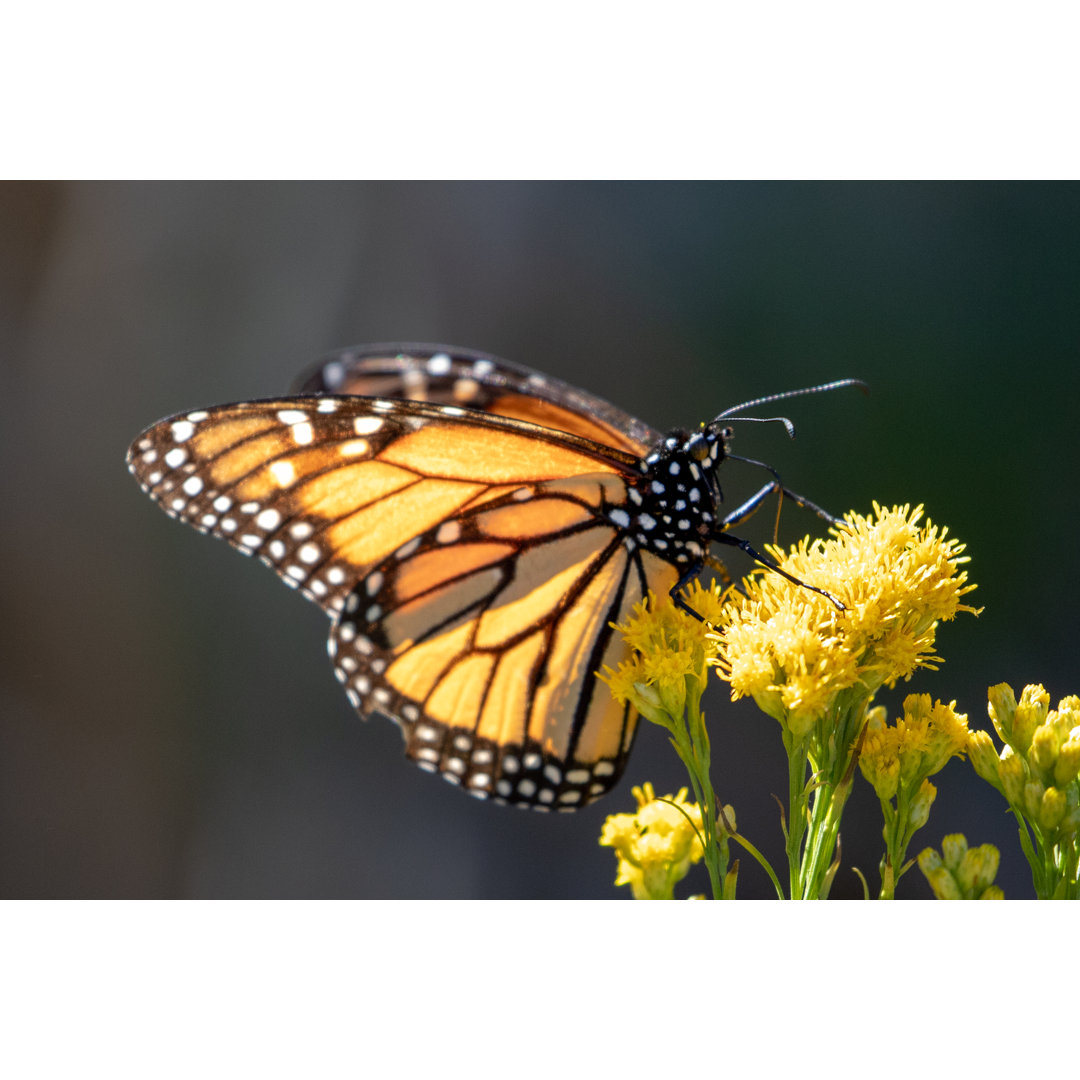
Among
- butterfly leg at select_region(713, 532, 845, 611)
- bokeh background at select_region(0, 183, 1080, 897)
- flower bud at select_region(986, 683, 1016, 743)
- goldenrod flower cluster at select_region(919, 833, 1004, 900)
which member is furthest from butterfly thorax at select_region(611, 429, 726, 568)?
goldenrod flower cluster at select_region(919, 833, 1004, 900)

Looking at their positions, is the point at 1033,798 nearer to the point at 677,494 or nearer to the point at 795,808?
the point at 795,808

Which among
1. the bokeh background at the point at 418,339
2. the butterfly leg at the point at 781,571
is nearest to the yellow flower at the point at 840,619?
the butterfly leg at the point at 781,571

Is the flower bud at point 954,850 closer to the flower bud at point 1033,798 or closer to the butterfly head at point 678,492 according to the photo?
the flower bud at point 1033,798

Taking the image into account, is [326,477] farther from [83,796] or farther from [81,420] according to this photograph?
[83,796]

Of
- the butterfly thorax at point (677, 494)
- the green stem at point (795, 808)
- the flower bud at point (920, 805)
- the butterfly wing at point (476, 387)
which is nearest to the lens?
the green stem at point (795, 808)

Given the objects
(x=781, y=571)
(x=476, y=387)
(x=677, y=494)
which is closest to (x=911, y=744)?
(x=781, y=571)

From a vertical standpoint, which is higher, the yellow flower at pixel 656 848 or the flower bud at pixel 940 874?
the flower bud at pixel 940 874

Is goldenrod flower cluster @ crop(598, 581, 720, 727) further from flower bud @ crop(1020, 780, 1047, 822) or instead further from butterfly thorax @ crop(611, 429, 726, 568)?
flower bud @ crop(1020, 780, 1047, 822)

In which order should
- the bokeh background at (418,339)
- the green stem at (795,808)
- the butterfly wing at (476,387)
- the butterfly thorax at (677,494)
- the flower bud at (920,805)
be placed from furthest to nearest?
1. the bokeh background at (418,339)
2. the butterfly wing at (476,387)
3. the butterfly thorax at (677,494)
4. the flower bud at (920,805)
5. the green stem at (795,808)
